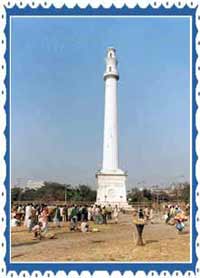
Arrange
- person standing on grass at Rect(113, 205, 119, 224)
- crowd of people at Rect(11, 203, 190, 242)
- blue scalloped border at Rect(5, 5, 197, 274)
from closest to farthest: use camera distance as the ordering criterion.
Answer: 1. blue scalloped border at Rect(5, 5, 197, 274)
2. crowd of people at Rect(11, 203, 190, 242)
3. person standing on grass at Rect(113, 205, 119, 224)

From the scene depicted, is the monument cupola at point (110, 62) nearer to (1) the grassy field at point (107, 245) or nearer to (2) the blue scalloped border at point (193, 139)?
(2) the blue scalloped border at point (193, 139)

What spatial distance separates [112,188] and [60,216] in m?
0.43

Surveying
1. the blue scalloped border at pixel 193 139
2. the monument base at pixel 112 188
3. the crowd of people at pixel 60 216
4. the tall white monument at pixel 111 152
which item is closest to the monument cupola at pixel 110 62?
the tall white monument at pixel 111 152

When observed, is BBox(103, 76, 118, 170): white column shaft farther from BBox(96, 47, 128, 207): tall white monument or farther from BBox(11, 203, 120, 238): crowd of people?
BBox(11, 203, 120, 238): crowd of people

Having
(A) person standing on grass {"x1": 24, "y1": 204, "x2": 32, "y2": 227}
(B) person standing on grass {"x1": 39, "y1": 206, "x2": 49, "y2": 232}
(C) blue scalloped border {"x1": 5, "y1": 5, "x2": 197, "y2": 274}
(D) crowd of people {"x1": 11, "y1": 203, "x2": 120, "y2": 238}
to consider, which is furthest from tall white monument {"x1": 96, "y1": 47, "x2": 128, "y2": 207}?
(A) person standing on grass {"x1": 24, "y1": 204, "x2": 32, "y2": 227}

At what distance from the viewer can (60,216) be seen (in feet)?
14.6

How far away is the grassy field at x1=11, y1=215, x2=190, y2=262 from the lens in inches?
169

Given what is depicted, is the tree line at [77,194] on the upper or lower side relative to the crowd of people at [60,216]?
upper

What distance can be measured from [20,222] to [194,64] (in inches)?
64.2

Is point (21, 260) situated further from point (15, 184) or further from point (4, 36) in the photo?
point (4, 36)

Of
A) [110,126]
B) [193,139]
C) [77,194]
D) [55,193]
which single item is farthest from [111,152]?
[193,139]

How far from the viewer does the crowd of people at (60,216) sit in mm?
4371

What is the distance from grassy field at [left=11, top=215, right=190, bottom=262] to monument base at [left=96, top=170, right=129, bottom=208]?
170 mm

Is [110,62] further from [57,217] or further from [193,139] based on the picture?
[57,217]
